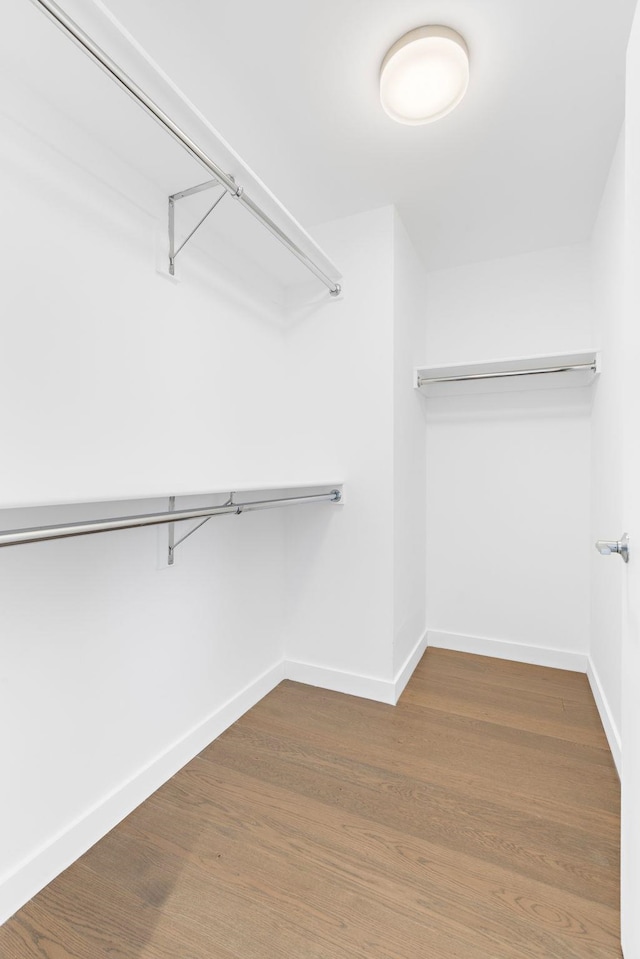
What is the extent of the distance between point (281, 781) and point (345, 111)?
7.66 ft

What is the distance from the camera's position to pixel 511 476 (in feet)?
8.55

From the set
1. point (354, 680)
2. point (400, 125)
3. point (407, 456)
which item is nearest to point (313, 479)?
point (407, 456)

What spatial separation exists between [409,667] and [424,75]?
2405mm

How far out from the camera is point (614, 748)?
171 centimetres

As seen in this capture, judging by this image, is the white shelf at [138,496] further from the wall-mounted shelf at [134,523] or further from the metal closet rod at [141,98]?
the metal closet rod at [141,98]

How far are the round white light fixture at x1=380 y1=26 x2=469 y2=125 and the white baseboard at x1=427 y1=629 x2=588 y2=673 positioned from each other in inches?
98.0

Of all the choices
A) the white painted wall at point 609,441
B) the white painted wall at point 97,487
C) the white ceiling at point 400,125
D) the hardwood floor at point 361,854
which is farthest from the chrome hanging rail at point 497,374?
the hardwood floor at point 361,854

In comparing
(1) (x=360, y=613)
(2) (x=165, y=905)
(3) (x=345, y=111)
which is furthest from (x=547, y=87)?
(2) (x=165, y=905)

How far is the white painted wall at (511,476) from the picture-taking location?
8.08ft

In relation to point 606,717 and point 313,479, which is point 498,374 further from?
point 606,717

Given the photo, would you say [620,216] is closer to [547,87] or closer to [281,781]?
[547,87]

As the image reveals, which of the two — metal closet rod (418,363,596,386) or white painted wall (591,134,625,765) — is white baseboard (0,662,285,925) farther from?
metal closet rod (418,363,596,386)

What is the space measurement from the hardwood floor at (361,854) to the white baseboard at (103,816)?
3 centimetres

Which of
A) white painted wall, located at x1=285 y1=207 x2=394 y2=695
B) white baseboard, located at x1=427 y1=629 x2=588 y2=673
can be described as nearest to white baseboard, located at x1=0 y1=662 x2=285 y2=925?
white painted wall, located at x1=285 y1=207 x2=394 y2=695
